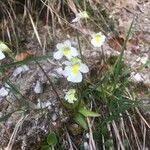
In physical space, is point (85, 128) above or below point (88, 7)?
below

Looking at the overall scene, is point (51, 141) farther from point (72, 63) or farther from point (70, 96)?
point (72, 63)

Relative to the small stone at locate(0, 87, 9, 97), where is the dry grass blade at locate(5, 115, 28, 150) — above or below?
below

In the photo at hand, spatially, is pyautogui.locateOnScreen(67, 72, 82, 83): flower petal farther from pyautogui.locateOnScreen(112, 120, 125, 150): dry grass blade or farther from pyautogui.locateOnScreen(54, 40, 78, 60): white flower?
pyautogui.locateOnScreen(112, 120, 125, 150): dry grass blade

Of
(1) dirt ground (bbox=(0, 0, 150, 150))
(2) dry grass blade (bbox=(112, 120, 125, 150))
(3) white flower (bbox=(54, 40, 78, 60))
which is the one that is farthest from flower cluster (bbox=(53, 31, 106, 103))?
(2) dry grass blade (bbox=(112, 120, 125, 150))

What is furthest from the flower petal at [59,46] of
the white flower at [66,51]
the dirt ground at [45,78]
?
the dirt ground at [45,78]

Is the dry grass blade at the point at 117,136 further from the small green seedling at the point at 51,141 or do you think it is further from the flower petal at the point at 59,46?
the flower petal at the point at 59,46

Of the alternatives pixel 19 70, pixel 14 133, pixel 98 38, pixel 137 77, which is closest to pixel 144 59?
pixel 137 77

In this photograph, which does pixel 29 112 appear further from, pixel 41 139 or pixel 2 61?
pixel 2 61

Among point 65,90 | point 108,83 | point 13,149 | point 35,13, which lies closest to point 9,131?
point 13,149
